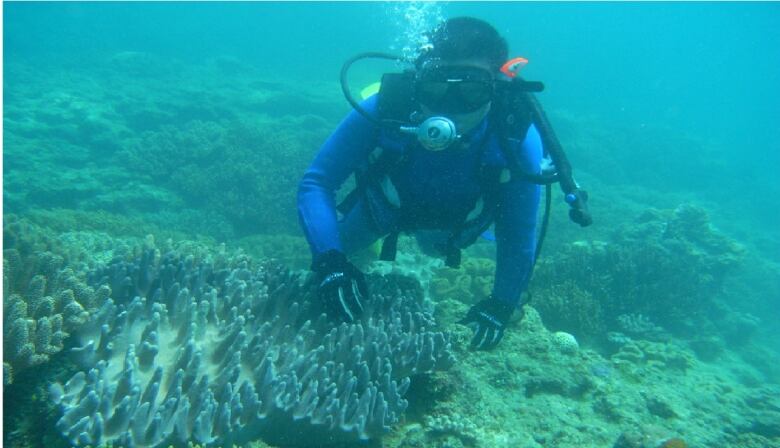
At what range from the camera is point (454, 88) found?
3.49 m

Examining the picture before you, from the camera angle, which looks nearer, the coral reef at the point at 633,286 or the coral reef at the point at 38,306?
the coral reef at the point at 38,306

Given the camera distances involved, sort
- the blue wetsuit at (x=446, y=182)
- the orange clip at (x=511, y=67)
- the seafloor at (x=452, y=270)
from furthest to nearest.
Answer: the blue wetsuit at (x=446, y=182), the orange clip at (x=511, y=67), the seafloor at (x=452, y=270)

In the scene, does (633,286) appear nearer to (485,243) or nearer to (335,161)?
(485,243)

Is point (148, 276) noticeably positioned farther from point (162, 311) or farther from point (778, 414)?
point (778, 414)

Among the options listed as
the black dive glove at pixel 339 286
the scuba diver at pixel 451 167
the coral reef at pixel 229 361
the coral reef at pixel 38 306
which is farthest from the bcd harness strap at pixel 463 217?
the coral reef at pixel 38 306

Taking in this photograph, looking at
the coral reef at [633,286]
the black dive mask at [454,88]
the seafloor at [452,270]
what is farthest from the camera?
the coral reef at [633,286]

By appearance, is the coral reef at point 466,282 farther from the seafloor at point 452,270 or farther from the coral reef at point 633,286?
the coral reef at point 633,286

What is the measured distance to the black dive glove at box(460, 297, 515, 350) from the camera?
11.8 ft

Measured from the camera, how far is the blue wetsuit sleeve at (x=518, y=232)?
388 cm

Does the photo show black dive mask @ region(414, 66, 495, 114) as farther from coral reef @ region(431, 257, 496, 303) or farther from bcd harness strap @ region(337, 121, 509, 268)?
coral reef @ region(431, 257, 496, 303)

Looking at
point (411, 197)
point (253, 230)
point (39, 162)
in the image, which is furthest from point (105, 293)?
point (39, 162)

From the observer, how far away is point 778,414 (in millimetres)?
5316

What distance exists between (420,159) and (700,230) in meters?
13.7

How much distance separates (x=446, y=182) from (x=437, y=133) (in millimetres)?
725
